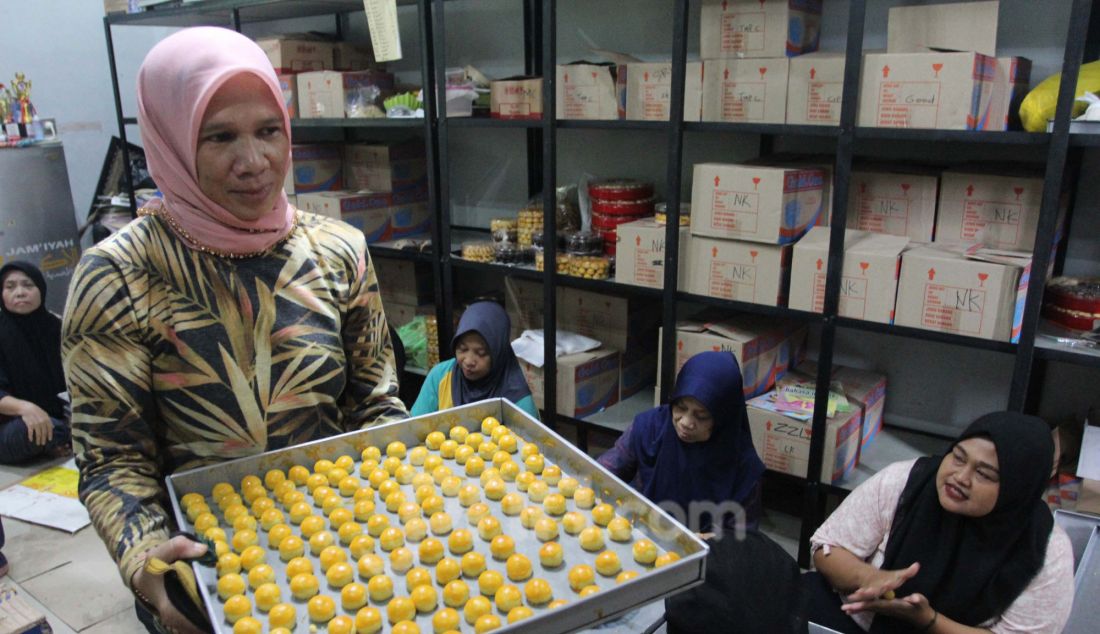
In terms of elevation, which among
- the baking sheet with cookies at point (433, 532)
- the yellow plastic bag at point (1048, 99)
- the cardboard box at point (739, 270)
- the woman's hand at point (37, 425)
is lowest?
the woman's hand at point (37, 425)

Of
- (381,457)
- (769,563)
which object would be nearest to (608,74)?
(381,457)

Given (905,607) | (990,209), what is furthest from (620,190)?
(905,607)

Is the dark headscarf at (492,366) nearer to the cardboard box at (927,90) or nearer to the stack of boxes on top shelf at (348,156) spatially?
the stack of boxes on top shelf at (348,156)

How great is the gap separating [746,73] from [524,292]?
1.30m

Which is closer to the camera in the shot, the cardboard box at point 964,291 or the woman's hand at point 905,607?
the woman's hand at point 905,607

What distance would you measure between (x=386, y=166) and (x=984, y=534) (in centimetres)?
270

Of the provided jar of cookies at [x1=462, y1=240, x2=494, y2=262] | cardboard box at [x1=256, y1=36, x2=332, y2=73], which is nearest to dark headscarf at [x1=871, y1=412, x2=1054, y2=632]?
jar of cookies at [x1=462, y1=240, x2=494, y2=262]

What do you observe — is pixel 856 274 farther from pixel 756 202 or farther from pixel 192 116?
pixel 192 116

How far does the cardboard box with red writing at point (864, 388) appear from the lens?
2439 millimetres

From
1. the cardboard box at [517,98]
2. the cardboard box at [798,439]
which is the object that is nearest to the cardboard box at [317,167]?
the cardboard box at [517,98]

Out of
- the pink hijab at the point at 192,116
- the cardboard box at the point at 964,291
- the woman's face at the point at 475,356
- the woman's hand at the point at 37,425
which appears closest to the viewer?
the pink hijab at the point at 192,116

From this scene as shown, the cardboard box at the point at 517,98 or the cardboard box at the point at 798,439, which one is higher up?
the cardboard box at the point at 517,98

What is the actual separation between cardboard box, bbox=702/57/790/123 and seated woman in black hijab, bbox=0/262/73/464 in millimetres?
2829

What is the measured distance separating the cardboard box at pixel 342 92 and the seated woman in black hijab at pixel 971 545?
7.99ft
